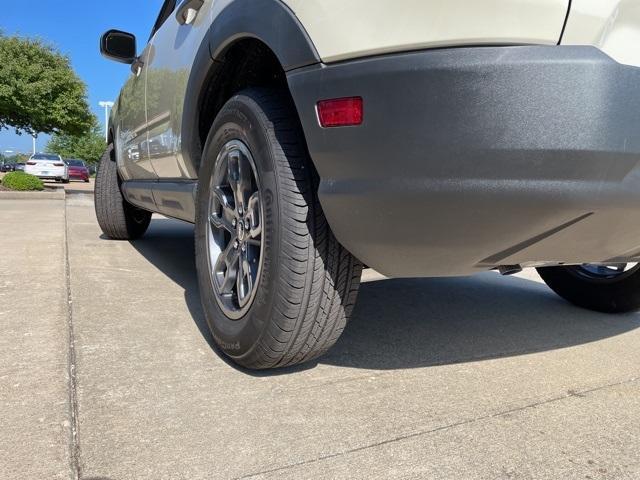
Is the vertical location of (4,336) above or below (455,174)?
below

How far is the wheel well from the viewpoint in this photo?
2.05 meters

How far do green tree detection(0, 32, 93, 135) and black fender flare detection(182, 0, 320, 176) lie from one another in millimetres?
16846

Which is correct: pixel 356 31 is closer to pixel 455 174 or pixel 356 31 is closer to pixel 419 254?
pixel 455 174

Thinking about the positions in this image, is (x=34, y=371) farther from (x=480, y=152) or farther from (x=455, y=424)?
(x=480, y=152)

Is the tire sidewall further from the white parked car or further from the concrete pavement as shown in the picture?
the white parked car

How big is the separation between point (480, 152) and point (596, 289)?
2052 millimetres

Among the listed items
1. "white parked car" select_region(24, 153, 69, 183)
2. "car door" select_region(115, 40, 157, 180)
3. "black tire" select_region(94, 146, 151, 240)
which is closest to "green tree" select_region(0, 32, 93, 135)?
"white parked car" select_region(24, 153, 69, 183)

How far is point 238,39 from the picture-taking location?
74.8 inches

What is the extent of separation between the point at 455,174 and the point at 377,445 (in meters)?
0.74

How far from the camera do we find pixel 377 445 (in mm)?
1417

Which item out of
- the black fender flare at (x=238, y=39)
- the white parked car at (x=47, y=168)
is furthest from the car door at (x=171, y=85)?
the white parked car at (x=47, y=168)

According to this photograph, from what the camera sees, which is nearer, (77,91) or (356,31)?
(356,31)

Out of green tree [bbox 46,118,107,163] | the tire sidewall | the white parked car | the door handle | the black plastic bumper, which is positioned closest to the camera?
the black plastic bumper

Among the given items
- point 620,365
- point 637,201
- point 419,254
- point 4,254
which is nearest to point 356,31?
point 419,254
